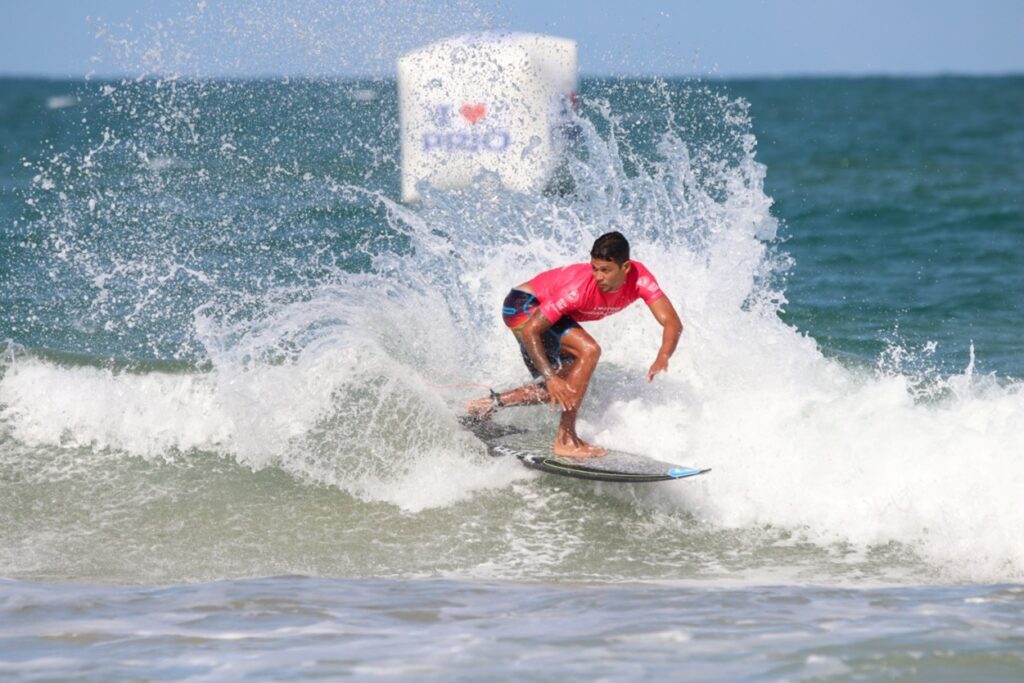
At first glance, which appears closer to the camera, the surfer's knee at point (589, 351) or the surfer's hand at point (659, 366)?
the surfer's hand at point (659, 366)

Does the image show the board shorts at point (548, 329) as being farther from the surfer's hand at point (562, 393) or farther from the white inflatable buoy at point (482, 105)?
the white inflatable buoy at point (482, 105)

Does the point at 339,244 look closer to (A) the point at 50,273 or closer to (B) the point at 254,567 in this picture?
(A) the point at 50,273

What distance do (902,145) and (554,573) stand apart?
30.7 metres

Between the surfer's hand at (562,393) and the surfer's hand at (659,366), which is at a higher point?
the surfer's hand at (659,366)

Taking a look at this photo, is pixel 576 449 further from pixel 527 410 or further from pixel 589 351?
pixel 527 410

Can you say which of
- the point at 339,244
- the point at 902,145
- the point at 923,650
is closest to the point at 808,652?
the point at 923,650

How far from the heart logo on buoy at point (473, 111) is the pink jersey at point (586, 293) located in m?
7.33

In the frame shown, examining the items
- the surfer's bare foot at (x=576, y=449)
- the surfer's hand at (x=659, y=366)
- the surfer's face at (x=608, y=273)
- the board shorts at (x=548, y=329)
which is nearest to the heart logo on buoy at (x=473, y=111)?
the board shorts at (x=548, y=329)

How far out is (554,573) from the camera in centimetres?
598

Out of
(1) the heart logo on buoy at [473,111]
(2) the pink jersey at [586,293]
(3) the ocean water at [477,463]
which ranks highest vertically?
(1) the heart logo on buoy at [473,111]

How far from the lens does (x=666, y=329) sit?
6535mm

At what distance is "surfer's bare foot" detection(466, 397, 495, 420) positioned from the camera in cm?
737

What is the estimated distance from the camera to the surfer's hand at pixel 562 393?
6.58 m

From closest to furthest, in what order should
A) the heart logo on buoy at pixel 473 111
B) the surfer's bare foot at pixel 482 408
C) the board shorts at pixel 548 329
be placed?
the board shorts at pixel 548 329
the surfer's bare foot at pixel 482 408
the heart logo on buoy at pixel 473 111
